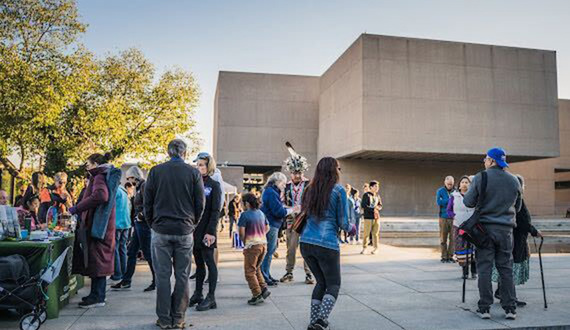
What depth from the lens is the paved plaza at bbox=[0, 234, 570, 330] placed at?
17.0ft

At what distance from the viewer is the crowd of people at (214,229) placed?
15.5ft

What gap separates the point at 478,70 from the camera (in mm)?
33375

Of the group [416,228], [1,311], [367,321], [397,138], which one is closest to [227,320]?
[367,321]

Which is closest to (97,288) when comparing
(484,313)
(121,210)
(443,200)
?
(121,210)

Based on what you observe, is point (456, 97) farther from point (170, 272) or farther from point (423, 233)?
point (170, 272)

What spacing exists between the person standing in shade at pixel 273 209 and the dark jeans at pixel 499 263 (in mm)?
2841

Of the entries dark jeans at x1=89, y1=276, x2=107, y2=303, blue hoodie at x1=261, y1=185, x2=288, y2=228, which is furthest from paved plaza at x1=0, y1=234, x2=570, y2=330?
blue hoodie at x1=261, y1=185, x2=288, y2=228

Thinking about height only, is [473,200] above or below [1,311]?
above

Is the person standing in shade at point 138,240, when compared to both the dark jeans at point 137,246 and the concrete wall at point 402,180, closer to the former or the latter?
the dark jeans at point 137,246

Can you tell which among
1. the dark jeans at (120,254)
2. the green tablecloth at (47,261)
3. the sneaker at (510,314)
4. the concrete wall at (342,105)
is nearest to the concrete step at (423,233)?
the concrete wall at (342,105)

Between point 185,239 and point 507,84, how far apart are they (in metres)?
33.8

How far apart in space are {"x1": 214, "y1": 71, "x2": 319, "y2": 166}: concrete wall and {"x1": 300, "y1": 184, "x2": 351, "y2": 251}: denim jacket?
3681 cm

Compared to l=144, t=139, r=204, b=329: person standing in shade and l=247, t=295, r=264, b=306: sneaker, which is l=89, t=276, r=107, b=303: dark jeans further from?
l=247, t=295, r=264, b=306: sneaker

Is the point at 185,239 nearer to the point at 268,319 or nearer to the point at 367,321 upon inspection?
the point at 268,319
